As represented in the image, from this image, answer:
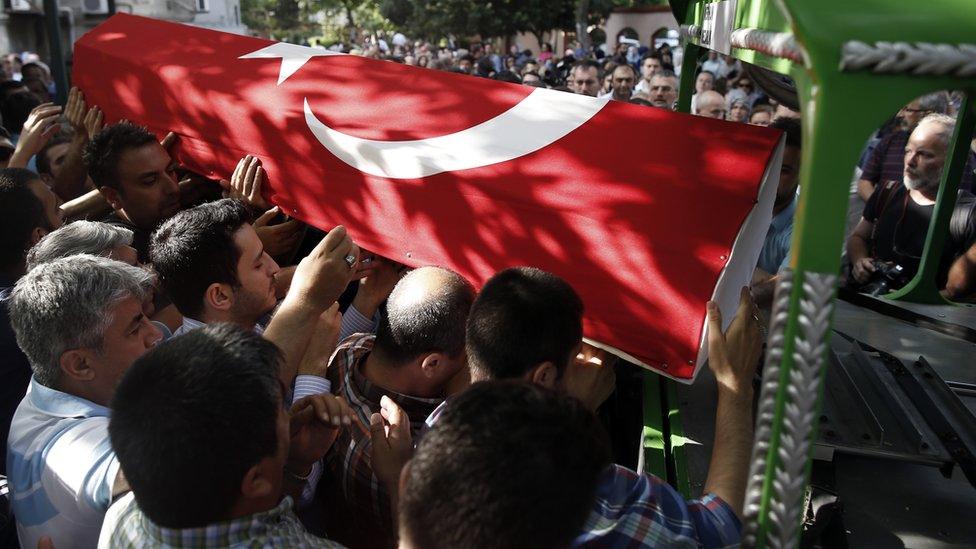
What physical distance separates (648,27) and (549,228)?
109ft

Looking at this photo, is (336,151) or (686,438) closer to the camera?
(686,438)

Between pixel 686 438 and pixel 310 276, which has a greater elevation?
pixel 310 276

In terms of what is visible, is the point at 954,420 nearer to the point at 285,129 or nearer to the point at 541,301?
the point at 541,301

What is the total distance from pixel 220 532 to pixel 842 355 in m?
1.93

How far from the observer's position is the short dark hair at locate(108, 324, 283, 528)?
1.32 metres

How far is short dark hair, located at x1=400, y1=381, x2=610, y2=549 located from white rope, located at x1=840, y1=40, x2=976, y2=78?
678 millimetres

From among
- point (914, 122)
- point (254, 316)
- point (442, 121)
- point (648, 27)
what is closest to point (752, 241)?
point (442, 121)

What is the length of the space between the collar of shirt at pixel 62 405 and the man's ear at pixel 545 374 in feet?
3.45

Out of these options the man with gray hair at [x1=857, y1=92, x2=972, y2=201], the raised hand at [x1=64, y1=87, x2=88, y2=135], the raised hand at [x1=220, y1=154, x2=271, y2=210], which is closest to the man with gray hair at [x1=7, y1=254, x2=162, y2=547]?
the raised hand at [x1=220, y1=154, x2=271, y2=210]

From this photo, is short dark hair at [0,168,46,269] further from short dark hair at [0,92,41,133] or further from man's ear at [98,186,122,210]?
short dark hair at [0,92,41,133]

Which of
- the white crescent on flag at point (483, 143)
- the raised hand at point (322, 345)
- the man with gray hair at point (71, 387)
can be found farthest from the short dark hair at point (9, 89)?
the raised hand at point (322, 345)

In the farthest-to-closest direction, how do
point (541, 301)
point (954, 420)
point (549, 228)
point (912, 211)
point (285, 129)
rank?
point (912, 211), point (285, 129), point (549, 228), point (954, 420), point (541, 301)

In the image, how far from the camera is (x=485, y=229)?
2.60 meters

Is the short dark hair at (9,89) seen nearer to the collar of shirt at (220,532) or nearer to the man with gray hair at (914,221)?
the collar of shirt at (220,532)
